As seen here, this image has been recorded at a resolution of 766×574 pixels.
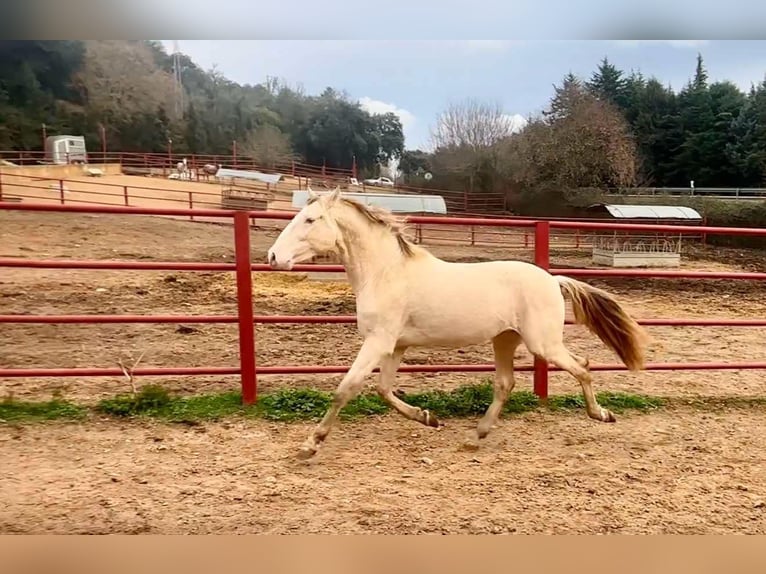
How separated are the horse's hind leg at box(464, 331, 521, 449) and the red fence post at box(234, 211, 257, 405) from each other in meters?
0.97

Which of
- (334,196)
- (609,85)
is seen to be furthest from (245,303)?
(609,85)

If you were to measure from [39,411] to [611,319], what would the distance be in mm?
2330

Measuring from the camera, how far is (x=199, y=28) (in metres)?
2.04

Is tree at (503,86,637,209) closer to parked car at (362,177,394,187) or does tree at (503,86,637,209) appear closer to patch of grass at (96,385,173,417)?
parked car at (362,177,394,187)

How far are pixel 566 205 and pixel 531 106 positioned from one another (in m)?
0.51

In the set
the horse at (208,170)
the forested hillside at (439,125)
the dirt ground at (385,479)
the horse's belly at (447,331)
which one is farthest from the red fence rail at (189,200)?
the dirt ground at (385,479)

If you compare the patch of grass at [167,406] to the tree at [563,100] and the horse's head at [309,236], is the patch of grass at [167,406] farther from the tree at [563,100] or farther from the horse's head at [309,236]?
the tree at [563,100]

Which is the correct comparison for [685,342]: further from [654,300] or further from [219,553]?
[219,553]

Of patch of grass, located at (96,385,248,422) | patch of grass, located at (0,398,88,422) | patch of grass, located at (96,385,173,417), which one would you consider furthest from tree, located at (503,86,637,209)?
patch of grass, located at (0,398,88,422)

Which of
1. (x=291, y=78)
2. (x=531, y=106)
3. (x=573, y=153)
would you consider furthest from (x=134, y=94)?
(x=573, y=153)

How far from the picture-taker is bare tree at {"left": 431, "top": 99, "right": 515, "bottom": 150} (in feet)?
8.52

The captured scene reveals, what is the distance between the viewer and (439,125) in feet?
8.55

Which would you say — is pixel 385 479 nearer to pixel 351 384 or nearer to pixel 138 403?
pixel 351 384

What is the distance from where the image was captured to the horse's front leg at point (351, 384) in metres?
1.90
